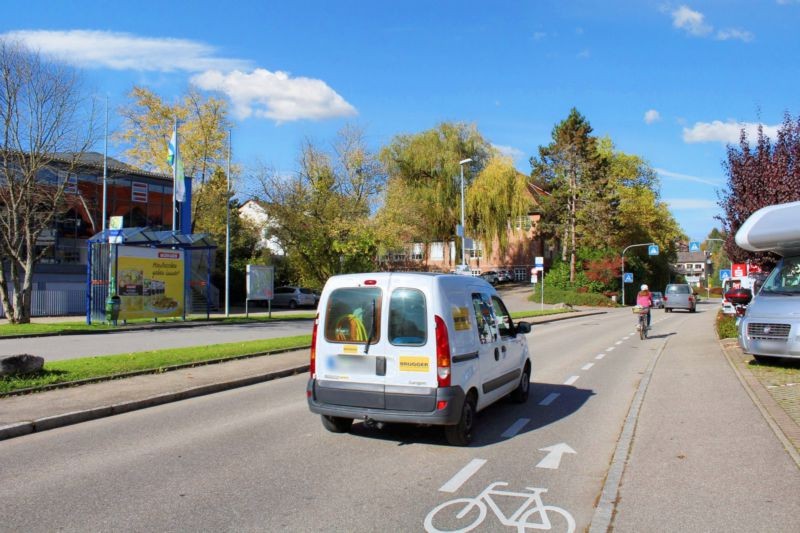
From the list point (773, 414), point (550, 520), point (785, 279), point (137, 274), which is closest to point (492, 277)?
point (137, 274)

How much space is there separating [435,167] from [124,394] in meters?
48.3

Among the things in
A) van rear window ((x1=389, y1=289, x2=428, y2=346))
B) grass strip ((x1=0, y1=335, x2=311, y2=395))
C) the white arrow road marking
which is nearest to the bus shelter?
grass strip ((x1=0, y1=335, x2=311, y2=395))

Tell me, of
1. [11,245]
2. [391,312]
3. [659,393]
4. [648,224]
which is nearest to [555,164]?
[648,224]

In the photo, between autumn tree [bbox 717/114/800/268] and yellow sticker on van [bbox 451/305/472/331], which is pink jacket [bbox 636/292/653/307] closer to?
autumn tree [bbox 717/114/800/268]

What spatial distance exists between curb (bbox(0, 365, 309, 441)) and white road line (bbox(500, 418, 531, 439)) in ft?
16.2

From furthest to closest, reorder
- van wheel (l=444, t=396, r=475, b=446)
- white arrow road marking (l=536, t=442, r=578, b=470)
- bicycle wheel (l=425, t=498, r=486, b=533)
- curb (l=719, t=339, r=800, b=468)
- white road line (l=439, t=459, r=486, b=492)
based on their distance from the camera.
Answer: van wheel (l=444, t=396, r=475, b=446), curb (l=719, t=339, r=800, b=468), white arrow road marking (l=536, t=442, r=578, b=470), white road line (l=439, t=459, r=486, b=492), bicycle wheel (l=425, t=498, r=486, b=533)

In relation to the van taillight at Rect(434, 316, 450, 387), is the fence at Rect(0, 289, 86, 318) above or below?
below

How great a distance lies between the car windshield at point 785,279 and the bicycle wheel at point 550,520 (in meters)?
8.41

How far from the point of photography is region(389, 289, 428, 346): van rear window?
21.4ft

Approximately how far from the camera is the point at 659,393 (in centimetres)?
973

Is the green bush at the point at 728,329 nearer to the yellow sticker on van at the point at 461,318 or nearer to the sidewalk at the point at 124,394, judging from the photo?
the sidewalk at the point at 124,394

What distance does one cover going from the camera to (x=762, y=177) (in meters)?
16.5

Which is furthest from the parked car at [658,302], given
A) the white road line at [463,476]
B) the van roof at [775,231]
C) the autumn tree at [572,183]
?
the white road line at [463,476]

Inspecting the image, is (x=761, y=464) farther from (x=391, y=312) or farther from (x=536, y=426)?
(x=391, y=312)
